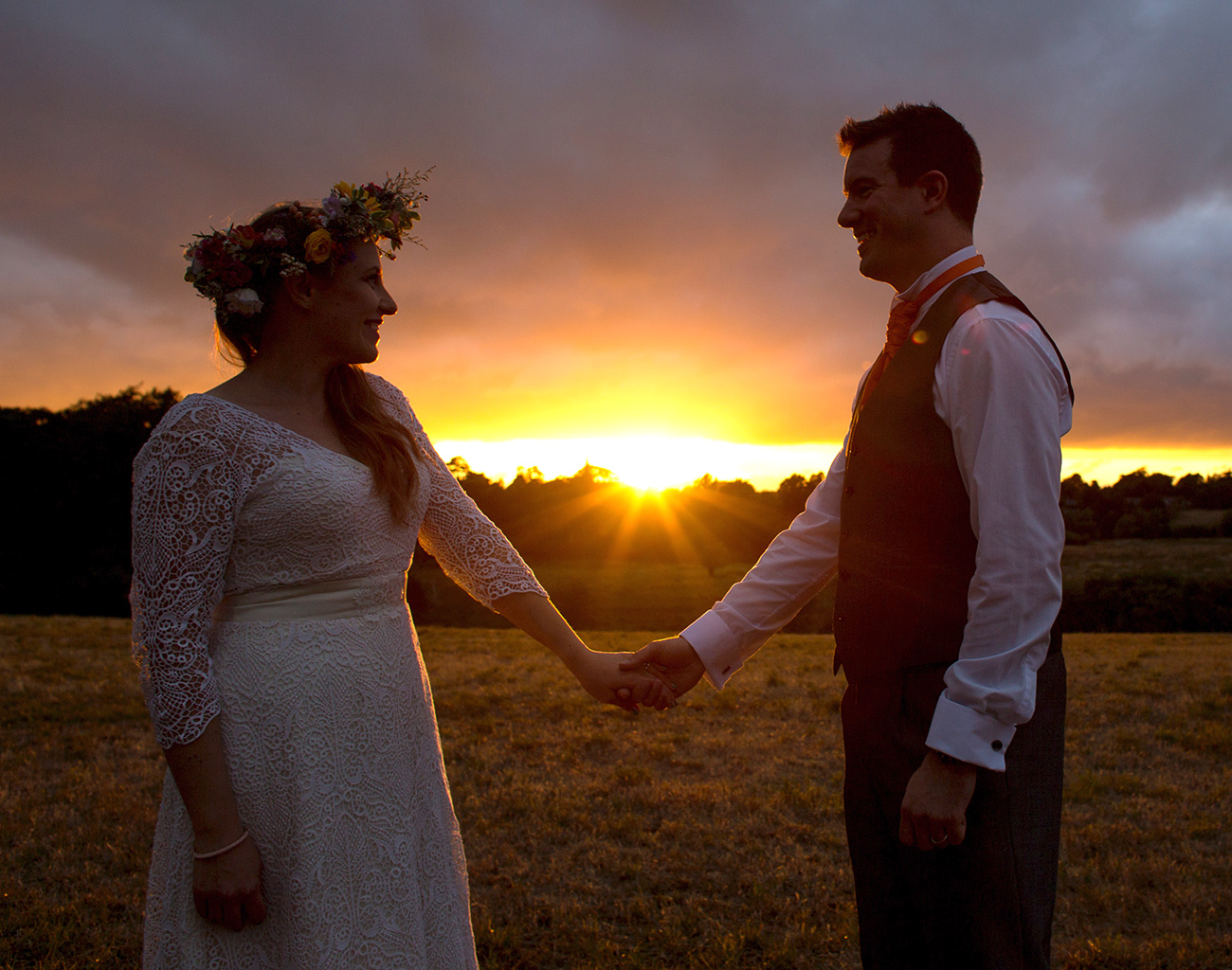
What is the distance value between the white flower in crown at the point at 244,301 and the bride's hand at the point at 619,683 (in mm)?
1699

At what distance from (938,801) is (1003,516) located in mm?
670

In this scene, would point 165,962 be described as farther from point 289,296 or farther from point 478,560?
point 289,296

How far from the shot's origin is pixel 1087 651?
13.3m

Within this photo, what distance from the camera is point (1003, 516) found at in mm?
1789

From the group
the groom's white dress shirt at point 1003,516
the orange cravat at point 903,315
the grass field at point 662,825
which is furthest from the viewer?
the grass field at point 662,825

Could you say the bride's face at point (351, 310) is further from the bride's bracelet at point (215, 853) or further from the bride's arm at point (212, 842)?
the bride's bracelet at point (215, 853)

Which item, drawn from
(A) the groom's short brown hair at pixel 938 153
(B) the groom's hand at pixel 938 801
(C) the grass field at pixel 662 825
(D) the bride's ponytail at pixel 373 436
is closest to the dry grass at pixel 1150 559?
(C) the grass field at pixel 662 825

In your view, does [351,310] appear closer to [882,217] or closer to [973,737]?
[882,217]

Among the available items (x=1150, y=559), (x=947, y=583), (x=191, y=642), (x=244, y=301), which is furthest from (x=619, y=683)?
(x=1150, y=559)

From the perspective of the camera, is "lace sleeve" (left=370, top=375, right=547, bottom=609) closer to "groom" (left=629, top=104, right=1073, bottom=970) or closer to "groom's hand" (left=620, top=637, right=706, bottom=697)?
"groom's hand" (left=620, top=637, right=706, bottom=697)

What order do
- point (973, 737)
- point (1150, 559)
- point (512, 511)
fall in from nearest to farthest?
1. point (973, 737)
2. point (1150, 559)
3. point (512, 511)

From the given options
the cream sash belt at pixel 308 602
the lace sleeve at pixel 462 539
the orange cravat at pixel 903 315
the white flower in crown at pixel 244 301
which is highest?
the white flower in crown at pixel 244 301

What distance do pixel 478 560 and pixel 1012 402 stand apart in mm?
1704

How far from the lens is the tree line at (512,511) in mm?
30656
